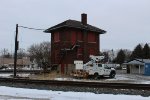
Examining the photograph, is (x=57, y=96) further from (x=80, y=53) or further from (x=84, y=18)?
(x=84, y=18)

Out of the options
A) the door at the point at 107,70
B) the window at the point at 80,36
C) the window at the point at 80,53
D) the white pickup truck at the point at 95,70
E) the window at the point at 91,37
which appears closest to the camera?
the white pickup truck at the point at 95,70

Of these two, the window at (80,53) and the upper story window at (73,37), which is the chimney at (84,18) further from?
the window at (80,53)

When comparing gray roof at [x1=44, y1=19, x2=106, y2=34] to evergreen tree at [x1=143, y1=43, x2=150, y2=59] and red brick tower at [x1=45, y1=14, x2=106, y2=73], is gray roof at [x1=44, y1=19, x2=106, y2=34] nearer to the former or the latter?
red brick tower at [x1=45, y1=14, x2=106, y2=73]

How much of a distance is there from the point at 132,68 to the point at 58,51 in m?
27.4

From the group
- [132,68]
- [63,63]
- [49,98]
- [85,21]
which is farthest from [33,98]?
[132,68]

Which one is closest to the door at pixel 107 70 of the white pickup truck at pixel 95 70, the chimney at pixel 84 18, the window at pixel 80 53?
the white pickup truck at pixel 95 70

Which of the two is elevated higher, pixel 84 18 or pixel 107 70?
pixel 84 18

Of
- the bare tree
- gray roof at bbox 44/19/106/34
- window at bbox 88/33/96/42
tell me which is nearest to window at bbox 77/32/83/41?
gray roof at bbox 44/19/106/34

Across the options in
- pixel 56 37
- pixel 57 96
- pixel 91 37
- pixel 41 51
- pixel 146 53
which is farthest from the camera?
pixel 41 51

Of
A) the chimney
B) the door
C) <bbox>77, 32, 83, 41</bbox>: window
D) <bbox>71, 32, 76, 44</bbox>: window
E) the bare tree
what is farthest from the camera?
the bare tree

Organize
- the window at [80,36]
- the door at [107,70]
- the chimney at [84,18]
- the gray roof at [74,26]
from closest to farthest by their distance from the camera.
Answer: the door at [107,70]
the gray roof at [74,26]
the window at [80,36]
the chimney at [84,18]

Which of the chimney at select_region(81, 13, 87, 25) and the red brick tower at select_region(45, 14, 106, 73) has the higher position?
the chimney at select_region(81, 13, 87, 25)

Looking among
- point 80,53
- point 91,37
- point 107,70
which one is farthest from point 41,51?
point 107,70

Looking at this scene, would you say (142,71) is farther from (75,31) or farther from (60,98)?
(60,98)
